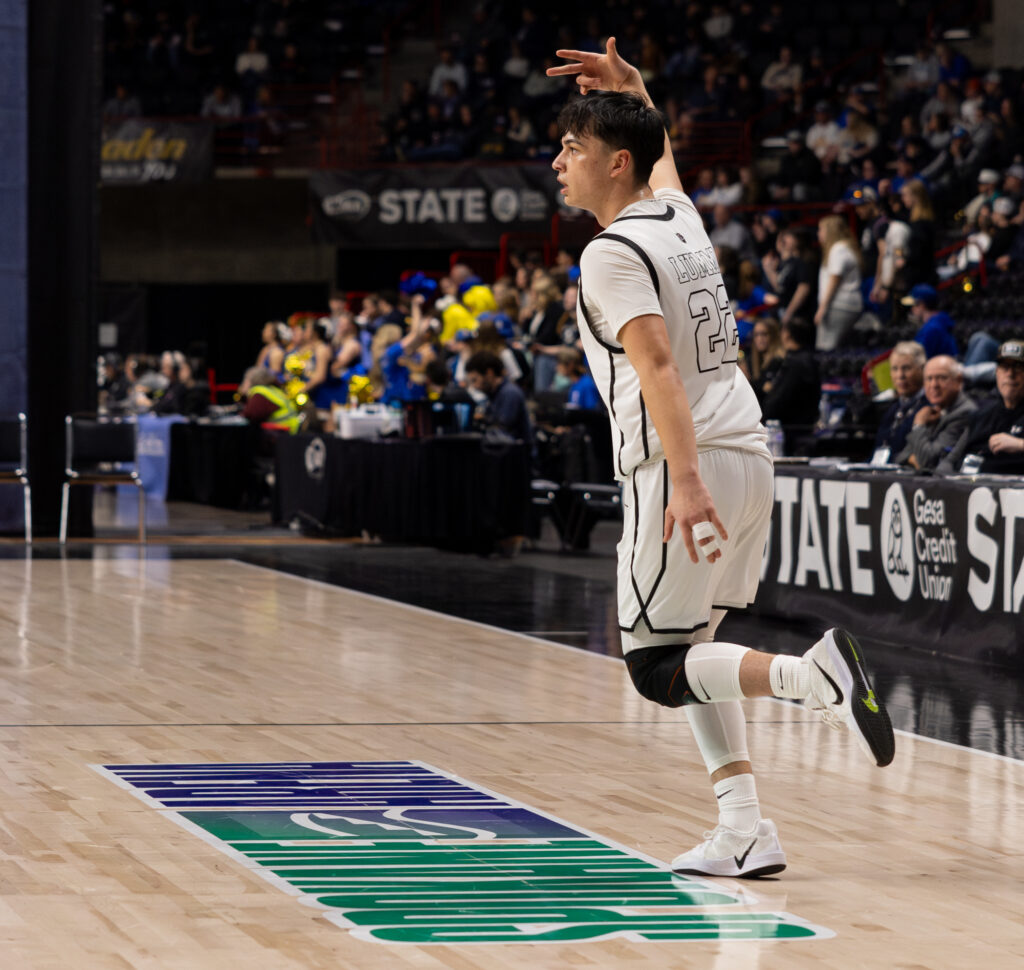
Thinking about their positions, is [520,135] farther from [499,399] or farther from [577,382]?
[499,399]

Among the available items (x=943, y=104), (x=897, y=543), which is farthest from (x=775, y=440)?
(x=943, y=104)

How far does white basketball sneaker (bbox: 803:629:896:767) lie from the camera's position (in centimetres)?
358

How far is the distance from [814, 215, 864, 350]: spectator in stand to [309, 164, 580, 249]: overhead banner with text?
8.16m

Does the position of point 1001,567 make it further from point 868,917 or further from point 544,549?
point 544,549

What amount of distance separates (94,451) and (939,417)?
6488 mm

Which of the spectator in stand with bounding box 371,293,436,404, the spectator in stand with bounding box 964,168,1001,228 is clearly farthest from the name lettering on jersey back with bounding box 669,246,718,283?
the spectator in stand with bounding box 964,168,1001,228

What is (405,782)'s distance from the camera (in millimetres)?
5066

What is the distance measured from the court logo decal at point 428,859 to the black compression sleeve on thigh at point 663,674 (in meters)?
0.41

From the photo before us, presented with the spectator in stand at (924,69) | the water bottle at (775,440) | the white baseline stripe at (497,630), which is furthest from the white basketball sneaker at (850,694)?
the spectator in stand at (924,69)

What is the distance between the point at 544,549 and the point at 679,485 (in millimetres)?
9898

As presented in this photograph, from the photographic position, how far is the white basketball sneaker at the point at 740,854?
12.9 ft

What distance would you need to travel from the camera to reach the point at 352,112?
2736cm

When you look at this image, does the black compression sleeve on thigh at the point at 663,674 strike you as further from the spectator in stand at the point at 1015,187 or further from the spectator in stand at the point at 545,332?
the spectator in stand at the point at 1015,187

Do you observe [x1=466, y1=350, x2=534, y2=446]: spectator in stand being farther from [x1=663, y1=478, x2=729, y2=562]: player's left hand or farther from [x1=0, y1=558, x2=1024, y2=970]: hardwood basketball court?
[x1=663, y1=478, x2=729, y2=562]: player's left hand
